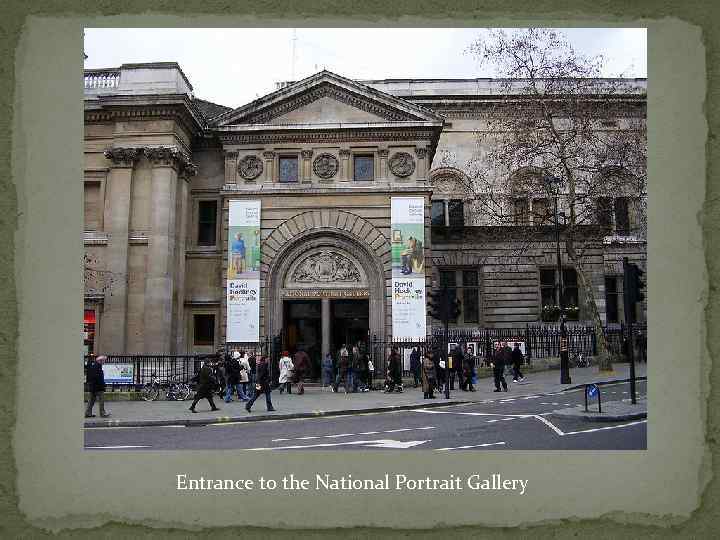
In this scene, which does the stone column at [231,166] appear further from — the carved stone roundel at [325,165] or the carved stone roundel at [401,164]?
the carved stone roundel at [401,164]

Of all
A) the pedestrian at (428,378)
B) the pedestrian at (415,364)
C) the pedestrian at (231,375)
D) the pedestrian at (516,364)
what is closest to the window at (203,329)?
the pedestrian at (231,375)

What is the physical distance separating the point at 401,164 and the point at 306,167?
422 cm

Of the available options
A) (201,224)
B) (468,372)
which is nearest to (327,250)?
(201,224)

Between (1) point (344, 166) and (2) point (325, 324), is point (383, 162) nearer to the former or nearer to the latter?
(1) point (344, 166)

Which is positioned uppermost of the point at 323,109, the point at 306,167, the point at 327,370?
the point at 323,109

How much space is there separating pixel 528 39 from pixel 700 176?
28.2 m

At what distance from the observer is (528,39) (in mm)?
30969

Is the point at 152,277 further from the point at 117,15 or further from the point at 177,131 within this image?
the point at 117,15

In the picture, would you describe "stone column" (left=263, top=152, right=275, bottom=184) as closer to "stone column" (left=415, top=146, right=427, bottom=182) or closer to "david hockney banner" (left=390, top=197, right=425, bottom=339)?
"david hockney banner" (left=390, top=197, right=425, bottom=339)

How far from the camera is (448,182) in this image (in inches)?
1731

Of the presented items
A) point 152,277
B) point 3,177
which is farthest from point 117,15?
point 152,277

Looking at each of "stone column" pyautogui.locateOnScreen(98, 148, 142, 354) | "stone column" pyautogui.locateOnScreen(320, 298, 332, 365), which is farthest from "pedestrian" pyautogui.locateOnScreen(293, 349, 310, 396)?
"stone column" pyautogui.locateOnScreen(98, 148, 142, 354)

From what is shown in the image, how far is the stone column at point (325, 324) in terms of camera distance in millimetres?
30203

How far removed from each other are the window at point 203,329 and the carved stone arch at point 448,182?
1812 cm
